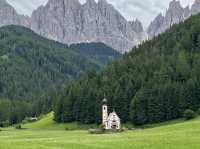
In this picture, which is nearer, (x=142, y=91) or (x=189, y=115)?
(x=189, y=115)

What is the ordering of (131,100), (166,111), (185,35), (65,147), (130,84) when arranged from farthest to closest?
(185,35)
(130,84)
(131,100)
(166,111)
(65,147)

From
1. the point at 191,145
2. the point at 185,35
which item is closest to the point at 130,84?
the point at 185,35

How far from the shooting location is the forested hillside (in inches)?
4970

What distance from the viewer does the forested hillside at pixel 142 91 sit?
126 meters

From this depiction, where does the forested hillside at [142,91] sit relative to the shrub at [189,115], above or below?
above

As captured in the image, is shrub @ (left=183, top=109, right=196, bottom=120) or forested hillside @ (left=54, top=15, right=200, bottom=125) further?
forested hillside @ (left=54, top=15, right=200, bottom=125)

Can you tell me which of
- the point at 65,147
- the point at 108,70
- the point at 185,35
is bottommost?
the point at 65,147

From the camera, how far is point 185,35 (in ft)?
622

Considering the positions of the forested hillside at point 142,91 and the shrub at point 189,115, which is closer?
the shrub at point 189,115

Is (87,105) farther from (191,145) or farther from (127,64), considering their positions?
(191,145)

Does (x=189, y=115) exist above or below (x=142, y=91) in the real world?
below

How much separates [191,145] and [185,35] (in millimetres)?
145386

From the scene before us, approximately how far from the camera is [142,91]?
133 m

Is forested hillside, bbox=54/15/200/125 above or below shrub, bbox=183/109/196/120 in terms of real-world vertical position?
above
